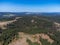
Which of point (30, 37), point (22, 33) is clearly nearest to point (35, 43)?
point (30, 37)

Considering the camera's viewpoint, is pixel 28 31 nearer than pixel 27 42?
No

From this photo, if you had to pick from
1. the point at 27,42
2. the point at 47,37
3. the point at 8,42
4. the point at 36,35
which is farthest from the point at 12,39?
the point at 47,37

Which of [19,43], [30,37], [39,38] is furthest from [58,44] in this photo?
[19,43]

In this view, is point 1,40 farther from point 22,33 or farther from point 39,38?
point 39,38

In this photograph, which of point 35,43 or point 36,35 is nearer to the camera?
point 35,43

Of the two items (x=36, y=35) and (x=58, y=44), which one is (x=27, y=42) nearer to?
(x=36, y=35)

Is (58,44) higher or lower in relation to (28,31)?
lower

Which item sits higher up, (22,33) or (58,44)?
(22,33)

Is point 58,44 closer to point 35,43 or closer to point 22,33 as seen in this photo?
point 35,43
